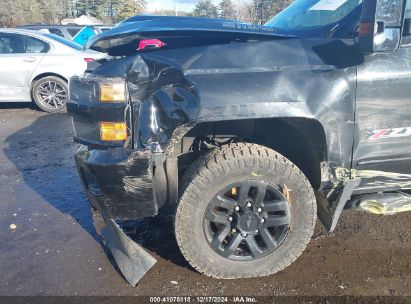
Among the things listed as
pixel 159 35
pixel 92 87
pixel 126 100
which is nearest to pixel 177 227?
pixel 126 100

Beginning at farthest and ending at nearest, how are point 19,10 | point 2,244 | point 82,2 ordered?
point 82,2 < point 19,10 < point 2,244

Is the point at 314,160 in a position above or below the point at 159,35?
below

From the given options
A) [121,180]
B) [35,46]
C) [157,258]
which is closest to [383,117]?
[121,180]

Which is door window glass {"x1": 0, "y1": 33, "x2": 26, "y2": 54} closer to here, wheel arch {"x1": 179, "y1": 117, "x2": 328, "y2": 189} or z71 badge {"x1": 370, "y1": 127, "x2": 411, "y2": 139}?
wheel arch {"x1": 179, "y1": 117, "x2": 328, "y2": 189}

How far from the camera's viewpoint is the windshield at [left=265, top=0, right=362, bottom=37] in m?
2.69

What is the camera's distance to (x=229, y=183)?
259 cm

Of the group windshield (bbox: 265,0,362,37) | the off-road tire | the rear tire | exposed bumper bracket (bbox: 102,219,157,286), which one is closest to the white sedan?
the rear tire

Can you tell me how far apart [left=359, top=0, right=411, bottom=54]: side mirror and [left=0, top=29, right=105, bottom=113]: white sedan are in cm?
669

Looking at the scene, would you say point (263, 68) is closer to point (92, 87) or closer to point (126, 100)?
point (126, 100)

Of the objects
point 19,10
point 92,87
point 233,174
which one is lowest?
point 233,174

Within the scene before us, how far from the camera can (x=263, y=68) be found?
2.41 meters

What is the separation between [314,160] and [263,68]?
30.5 inches

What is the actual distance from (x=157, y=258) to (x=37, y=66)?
20.6ft

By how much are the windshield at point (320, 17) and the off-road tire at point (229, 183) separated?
97 cm
